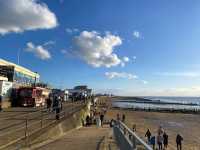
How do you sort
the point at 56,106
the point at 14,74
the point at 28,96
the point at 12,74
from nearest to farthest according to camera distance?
1. the point at 56,106
2. the point at 28,96
3. the point at 12,74
4. the point at 14,74

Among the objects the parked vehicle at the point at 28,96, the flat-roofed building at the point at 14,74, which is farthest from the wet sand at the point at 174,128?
the flat-roofed building at the point at 14,74

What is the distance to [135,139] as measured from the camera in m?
7.48

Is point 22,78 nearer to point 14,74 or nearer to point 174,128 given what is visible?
point 14,74

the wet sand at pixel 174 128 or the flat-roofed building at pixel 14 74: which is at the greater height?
the flat-roofed building at pixel 14 74

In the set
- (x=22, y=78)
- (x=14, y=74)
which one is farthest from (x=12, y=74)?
(x=22, y=78)

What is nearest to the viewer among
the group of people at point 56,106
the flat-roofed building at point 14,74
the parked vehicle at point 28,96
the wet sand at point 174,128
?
the group of people at point 56,106

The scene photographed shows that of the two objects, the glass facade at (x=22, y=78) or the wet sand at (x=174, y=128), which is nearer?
the wet sand at (x=174, y=128)

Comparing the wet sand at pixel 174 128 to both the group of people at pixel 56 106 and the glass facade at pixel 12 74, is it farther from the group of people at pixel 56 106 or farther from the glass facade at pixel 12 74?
the glass facade at pixel 12 74

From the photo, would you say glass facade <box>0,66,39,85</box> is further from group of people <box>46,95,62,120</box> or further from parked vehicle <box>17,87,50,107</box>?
group of people <box>46,95,62,120</box>

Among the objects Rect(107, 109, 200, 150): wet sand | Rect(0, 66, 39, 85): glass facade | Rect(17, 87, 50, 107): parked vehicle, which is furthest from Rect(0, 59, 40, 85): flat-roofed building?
Rect(107, 109, 200, 150): wet sand

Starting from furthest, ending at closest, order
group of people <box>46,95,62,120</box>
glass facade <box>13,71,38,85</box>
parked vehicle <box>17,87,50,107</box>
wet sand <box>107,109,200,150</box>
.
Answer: glass facade <box>13,71,38,85</box> → parked vehicle <box>17,87,50,107</box> → wet sand <box>107,109,200,150</box> → group of people <box>46,95,62,120</box>

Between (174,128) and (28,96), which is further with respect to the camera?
(174,128)

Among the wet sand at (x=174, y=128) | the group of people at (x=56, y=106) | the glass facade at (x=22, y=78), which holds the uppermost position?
the glass facade at (x=22, y=78)

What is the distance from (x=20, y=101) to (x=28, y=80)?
707 inches
